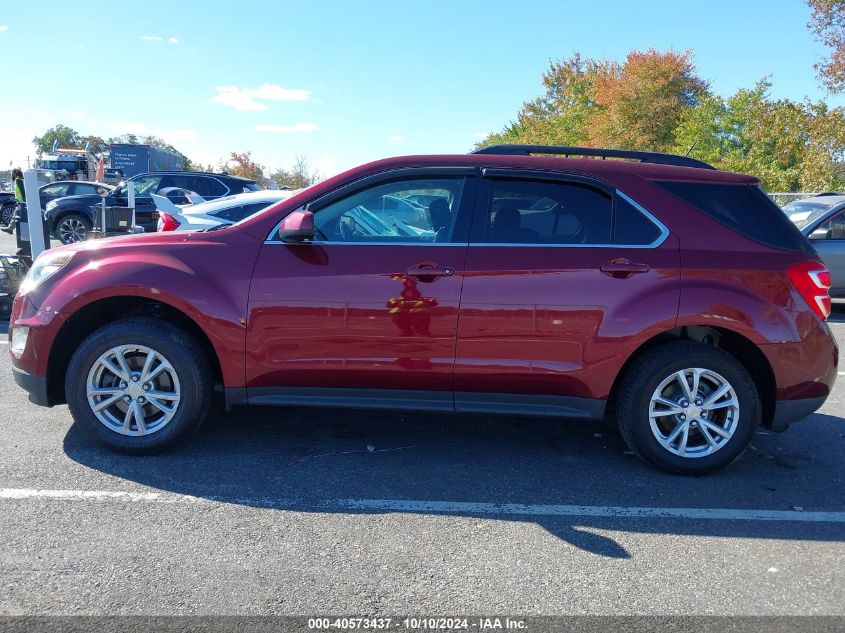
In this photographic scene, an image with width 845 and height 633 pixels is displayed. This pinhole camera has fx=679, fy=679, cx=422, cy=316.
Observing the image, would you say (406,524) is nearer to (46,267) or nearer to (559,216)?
(559,216)

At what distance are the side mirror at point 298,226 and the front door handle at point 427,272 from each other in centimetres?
61

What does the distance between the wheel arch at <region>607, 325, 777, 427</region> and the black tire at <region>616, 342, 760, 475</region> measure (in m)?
0.06

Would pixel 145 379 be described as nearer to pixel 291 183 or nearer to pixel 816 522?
pixel 816 522

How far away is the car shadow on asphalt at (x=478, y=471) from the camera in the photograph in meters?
3.52

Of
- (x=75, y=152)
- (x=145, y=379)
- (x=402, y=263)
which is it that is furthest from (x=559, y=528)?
(x=75, y=152)

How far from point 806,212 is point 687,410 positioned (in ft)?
27.0

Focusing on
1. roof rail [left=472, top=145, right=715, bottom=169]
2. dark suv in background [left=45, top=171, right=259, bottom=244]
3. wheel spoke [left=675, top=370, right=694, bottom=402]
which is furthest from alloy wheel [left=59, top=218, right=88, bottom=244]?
wheel spoke [left=675, top=370, right=694, bottom=402]

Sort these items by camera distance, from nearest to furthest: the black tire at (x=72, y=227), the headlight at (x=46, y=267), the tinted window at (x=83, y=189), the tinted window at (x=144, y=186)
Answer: the headlight at (x=46, y=267) < the black tire at (x=72, y=227) < the tinted window at (x=144, y=186) < the tinted window at (x=83, y=189)

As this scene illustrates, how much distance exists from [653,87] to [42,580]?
37.9 metres

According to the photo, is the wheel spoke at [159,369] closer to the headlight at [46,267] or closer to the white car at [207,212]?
the headlight at [46,267]

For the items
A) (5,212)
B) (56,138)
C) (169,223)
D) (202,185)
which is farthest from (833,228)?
(56,138)

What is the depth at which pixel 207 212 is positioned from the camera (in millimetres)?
8617

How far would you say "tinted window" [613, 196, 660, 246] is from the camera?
4.01 m

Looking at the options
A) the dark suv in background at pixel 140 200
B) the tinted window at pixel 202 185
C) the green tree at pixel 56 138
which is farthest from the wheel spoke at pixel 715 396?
the green tree at pixel 56 138
